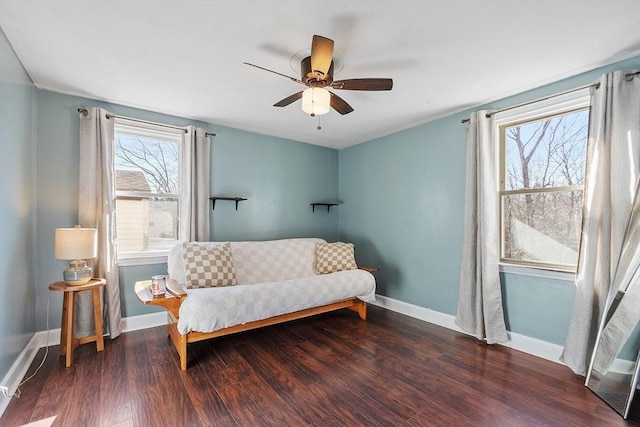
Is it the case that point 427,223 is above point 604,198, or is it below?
below

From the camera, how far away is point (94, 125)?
9.25 feet

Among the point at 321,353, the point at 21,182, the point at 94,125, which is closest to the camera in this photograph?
the point at 21,182

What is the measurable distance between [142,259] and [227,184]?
1291 millimetres

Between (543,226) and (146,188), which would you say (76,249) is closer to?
(146,188)

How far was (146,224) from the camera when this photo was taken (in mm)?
3242

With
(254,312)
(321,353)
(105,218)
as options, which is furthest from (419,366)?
(105,218)

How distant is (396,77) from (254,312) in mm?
2354

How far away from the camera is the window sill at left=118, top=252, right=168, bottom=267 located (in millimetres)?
3043

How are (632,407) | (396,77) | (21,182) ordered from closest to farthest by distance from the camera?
Answer: (632,407) < (21,182) < (396,77)

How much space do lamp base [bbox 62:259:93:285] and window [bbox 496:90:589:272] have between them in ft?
12.7

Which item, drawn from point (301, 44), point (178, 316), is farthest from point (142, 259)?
point (301, 44)

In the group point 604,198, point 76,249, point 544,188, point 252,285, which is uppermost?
point 544,188

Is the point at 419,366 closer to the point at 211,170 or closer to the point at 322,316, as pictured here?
the point at 322,316

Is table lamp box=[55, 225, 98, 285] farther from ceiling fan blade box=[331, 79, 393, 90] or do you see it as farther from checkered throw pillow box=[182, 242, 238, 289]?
ceiling fan blade box=[331, 79, 393, 90]
